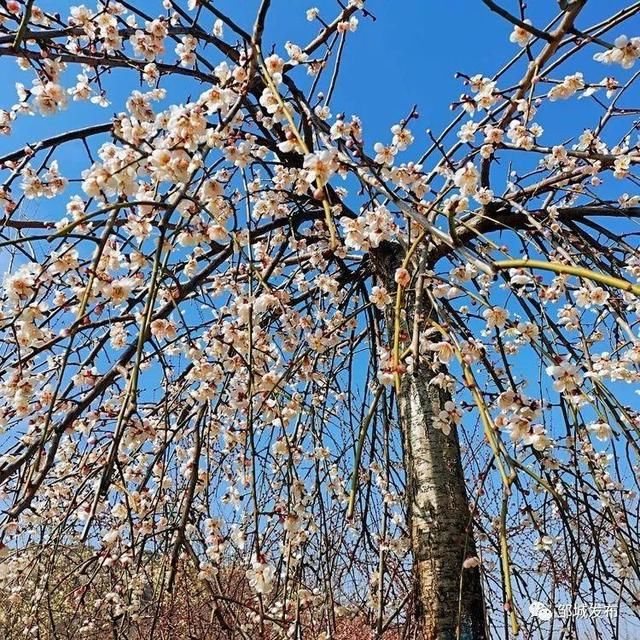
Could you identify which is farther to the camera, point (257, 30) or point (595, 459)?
point (595, 459)

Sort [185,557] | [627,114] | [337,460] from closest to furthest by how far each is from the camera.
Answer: [627,114] → [185,557] → [337,460]

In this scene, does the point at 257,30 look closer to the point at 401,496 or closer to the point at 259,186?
the point at 259,186

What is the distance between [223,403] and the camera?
95.0 inches

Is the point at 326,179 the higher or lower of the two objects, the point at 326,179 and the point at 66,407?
the higher

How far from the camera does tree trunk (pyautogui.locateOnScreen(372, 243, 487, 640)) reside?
188 centimetres

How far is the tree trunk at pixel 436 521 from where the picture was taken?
188cm

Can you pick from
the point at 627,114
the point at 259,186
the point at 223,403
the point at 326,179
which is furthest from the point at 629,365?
the point at 259,186

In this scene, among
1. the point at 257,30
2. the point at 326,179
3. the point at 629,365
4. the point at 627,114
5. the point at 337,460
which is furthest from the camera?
the point at 337,460

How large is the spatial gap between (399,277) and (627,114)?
5.33 feet

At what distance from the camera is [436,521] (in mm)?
2041

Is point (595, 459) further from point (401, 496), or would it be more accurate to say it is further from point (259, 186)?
point (259, 186)

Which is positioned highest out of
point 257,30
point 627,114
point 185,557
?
point 627,114

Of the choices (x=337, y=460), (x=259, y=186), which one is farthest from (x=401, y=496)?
(x=259, y=186)

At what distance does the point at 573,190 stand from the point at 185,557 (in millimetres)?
2666
